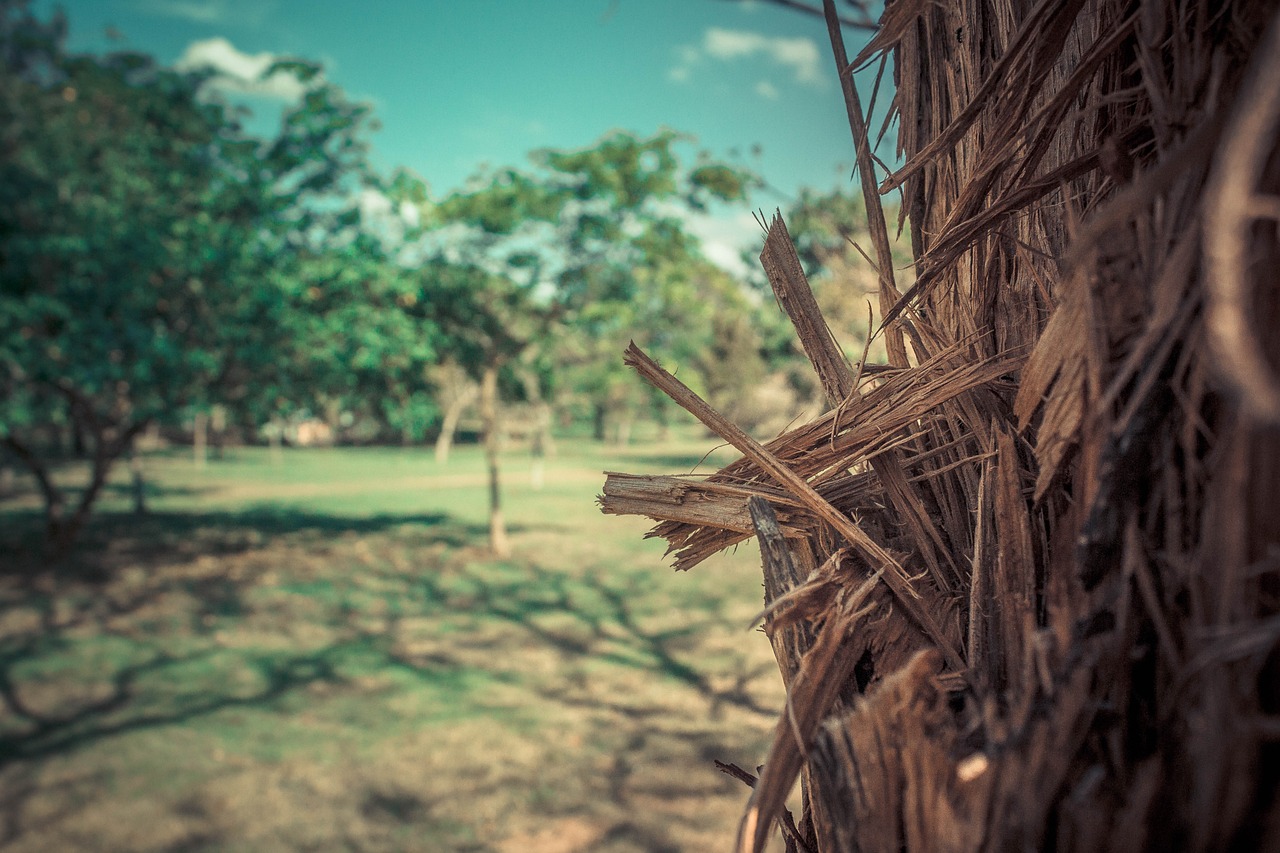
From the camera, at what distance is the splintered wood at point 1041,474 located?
591 millimetres

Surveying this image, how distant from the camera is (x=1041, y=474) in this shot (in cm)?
82

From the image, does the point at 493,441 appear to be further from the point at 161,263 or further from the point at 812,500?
the point at 812,500

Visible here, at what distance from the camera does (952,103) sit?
3.37ft

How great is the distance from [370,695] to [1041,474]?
28.9 ft

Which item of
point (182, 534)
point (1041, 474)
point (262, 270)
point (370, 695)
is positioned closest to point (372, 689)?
point (370, 695)

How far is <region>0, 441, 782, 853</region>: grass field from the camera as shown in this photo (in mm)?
5840

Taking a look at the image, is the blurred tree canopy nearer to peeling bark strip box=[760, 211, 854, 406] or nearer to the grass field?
the grass field

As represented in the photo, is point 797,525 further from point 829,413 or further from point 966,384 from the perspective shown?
point 966,384

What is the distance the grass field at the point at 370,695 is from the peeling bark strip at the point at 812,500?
5309mm

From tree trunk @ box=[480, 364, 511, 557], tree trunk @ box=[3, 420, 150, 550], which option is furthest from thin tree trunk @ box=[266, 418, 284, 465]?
tree trunk @ box=[480, 364, 511, 557]

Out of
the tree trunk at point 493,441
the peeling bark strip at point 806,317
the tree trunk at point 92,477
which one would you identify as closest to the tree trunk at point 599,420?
the tree trunk at point 493,441

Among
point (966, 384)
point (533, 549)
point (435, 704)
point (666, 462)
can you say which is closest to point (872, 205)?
point (966, 384)

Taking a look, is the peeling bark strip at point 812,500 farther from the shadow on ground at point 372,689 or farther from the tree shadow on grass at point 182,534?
the tree shadow on grass at point 182,534

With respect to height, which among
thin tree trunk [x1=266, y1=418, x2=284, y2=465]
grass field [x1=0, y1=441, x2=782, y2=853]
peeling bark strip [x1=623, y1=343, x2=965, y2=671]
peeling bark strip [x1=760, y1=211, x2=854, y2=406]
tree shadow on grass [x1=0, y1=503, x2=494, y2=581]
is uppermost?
peeling bark strip [x1=760, y1=211, x2=854, y2=406]
